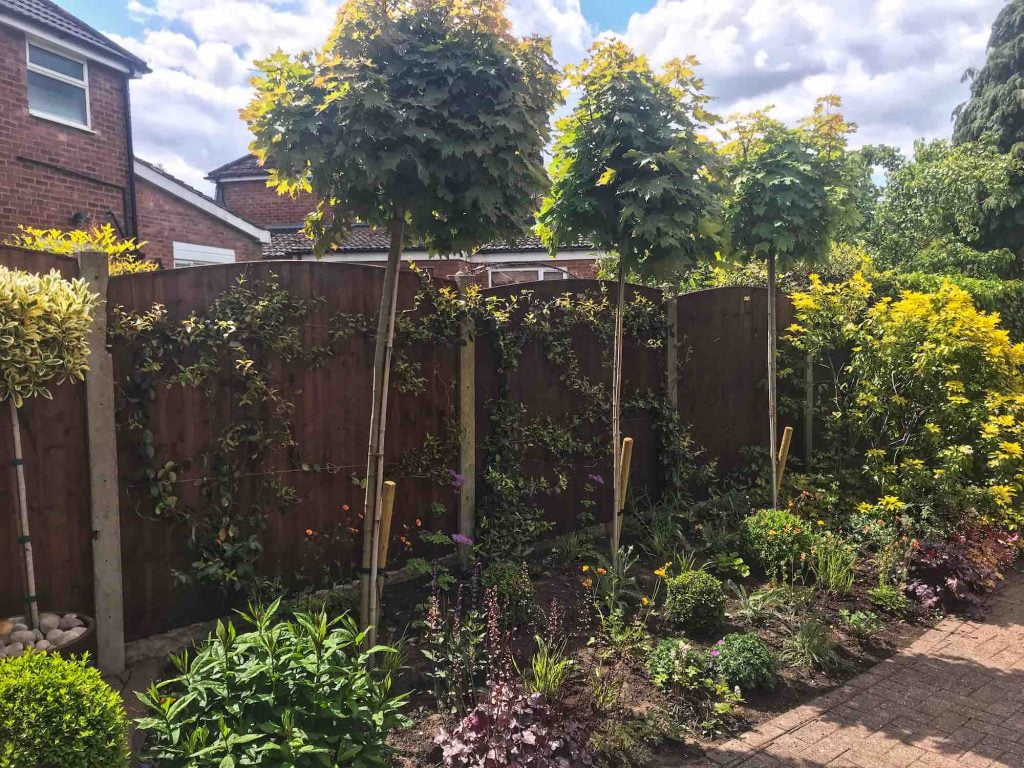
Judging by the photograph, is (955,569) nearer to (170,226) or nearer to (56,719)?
(56,719)

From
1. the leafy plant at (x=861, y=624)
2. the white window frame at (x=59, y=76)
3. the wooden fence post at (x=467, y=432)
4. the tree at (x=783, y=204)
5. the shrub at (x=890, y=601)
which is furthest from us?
the white window frame at (x=59, y=76)

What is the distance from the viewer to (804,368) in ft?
24.1

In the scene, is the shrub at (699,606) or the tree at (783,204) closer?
the shrub at (699,606)

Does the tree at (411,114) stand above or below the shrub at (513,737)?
above

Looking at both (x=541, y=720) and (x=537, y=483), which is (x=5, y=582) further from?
(x=537, y=483)

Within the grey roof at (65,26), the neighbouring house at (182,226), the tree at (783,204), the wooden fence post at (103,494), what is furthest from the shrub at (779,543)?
the grey roof at (65,26)

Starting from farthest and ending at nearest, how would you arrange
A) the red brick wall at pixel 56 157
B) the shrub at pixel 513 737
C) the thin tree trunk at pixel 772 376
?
1. the red brick wall at pixel 56 157
2. the thin tree trunk at pixel 772 376
3. the shrub at pixel 513 737

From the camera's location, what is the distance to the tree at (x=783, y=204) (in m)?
5.21

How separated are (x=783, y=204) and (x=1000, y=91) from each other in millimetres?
18376

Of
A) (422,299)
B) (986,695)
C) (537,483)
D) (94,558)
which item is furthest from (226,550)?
(986,695)

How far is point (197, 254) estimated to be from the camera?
1366cm

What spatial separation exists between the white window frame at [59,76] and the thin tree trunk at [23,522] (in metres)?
8.95

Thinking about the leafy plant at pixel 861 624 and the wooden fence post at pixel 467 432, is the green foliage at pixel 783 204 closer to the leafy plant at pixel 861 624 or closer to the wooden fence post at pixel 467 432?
the wooden fence post at pixel 467 432

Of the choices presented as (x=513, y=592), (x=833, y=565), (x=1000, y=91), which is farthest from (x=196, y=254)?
(x=1000, y=91)
